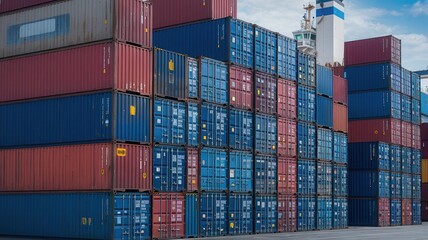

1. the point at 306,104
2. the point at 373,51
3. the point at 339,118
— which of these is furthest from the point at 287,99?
the point at 373,51

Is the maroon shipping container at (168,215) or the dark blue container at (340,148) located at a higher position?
the dark blue container at (340,148)

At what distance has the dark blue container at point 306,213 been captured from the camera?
4966 centimetres

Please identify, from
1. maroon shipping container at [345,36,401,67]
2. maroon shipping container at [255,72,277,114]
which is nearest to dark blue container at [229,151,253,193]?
maroon shipping container at [255,72,277,114]

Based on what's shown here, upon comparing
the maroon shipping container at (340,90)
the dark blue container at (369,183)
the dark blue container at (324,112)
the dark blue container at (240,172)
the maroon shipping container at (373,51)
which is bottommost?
the dark blue container at (369,183)

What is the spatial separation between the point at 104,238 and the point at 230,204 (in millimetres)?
10560

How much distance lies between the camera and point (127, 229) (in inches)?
1390

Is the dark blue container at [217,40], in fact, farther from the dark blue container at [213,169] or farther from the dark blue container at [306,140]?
the dark blue container at [306,140]

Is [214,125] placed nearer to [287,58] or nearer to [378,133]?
[287,58]

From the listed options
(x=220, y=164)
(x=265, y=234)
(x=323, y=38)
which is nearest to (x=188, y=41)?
(x=220, y=164)

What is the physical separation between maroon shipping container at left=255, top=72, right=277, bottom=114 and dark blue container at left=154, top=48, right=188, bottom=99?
7.70 meters

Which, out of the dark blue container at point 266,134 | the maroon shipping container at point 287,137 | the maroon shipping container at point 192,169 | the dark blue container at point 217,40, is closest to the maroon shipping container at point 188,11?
the dark blue container at point 217,40

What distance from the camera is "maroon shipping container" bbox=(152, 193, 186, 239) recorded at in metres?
37.2

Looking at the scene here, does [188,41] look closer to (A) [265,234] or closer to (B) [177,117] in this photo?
(B) [177,117]

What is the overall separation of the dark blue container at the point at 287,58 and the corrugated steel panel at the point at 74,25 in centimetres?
1321
